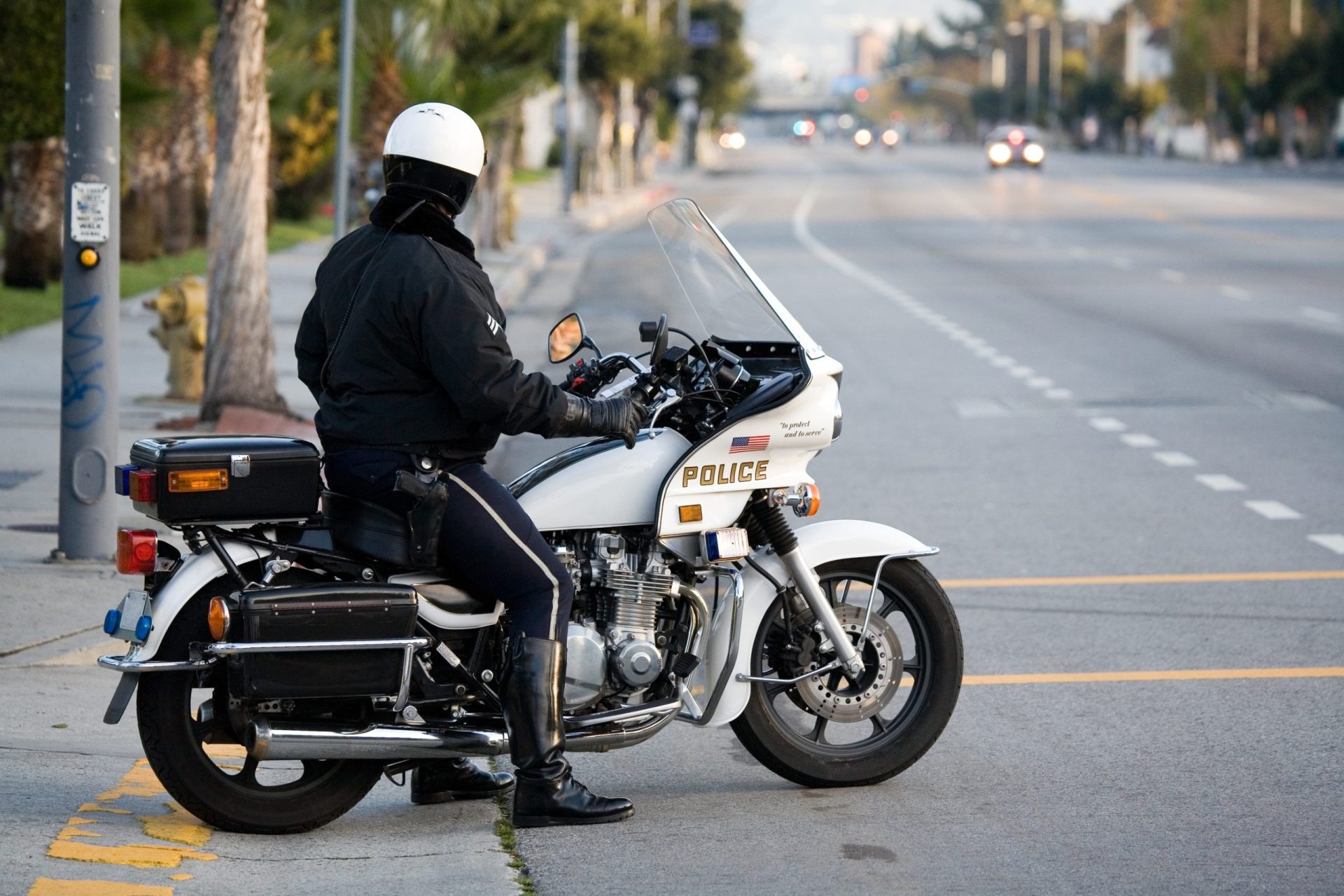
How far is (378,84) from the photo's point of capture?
73.6 feet

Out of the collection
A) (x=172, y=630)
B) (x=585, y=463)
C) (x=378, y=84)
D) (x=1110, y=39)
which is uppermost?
(x=1110, y=39)

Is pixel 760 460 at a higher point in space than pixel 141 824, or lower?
higher

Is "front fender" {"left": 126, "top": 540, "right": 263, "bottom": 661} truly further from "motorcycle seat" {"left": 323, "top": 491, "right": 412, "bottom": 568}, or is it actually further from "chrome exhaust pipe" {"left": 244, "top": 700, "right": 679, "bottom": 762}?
"chrome exhaust pipe" {"left": 244, "top": 700, "right": 679, "bottom": 762}

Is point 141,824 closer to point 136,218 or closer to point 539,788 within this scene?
point 539,788

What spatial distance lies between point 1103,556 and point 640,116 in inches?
2510

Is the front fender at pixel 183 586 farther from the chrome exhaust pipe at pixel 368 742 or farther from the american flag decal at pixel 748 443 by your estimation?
the american flag decal at pixel 748 443

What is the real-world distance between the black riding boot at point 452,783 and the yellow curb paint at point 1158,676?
2.25 meters

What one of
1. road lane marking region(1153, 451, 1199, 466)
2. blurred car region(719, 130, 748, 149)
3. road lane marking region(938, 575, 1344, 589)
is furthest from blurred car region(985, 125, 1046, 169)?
road lane marking region(938, 575, 1344, 589)

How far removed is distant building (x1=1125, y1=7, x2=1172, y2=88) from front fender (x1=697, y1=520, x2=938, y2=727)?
479 feet

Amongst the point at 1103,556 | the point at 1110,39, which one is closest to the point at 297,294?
the point at 1103,556

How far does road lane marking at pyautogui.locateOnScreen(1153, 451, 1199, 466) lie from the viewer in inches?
505

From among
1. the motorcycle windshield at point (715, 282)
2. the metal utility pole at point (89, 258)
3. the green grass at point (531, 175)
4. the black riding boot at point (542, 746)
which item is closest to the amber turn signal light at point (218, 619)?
the black riding boot at point (542, 746)

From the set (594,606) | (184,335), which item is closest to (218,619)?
(594,606)

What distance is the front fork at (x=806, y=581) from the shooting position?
227 inches
